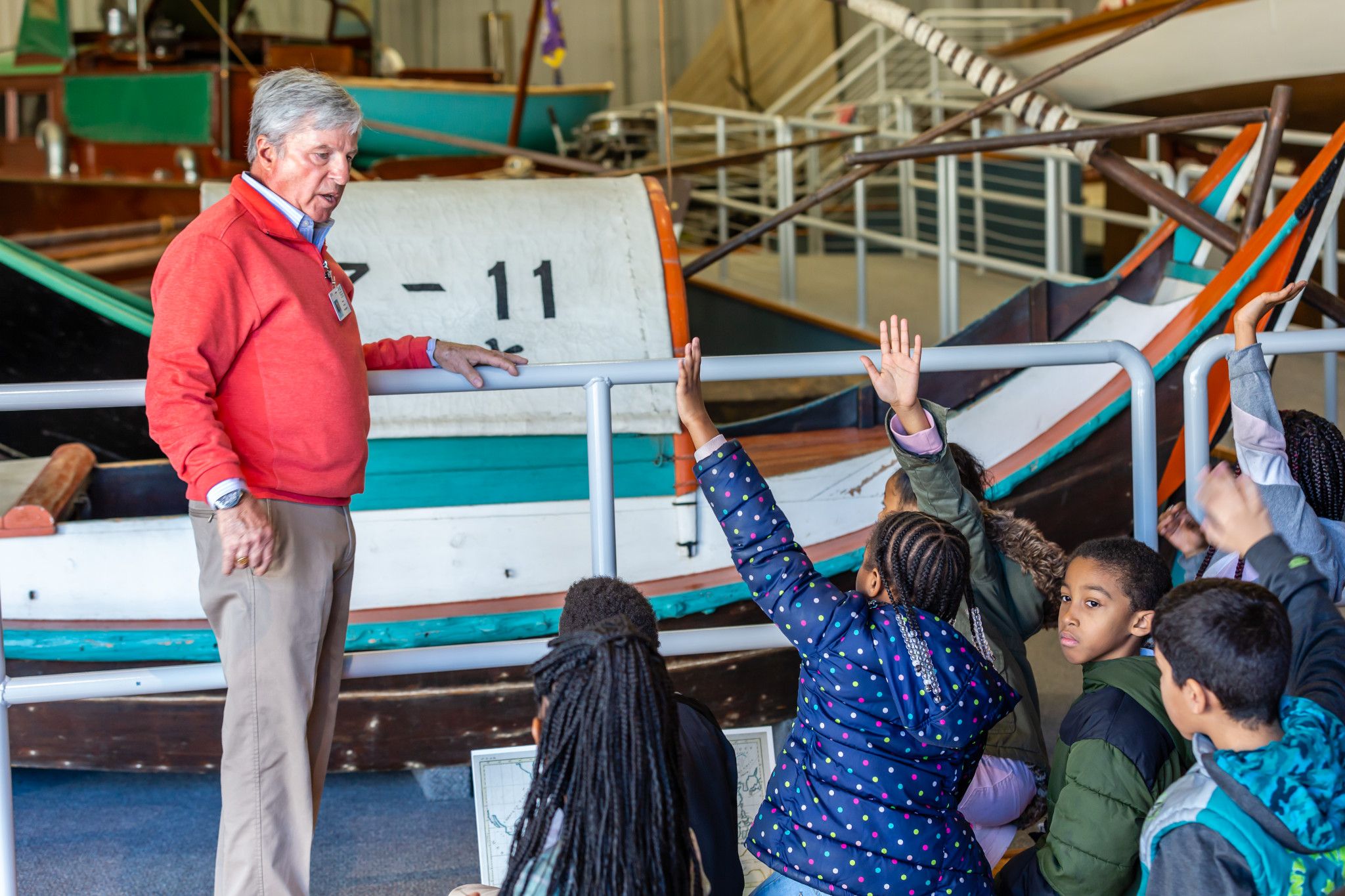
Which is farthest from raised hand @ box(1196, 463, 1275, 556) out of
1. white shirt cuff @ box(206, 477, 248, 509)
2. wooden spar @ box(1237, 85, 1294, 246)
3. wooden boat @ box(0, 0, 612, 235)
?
wooden boat @ box(0, 0, 612, 235)

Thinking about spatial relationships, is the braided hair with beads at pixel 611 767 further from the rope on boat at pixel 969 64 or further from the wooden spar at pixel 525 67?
the wooden spar at pixel 525 67

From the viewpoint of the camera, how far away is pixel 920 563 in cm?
154

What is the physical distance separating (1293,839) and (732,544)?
70 cm

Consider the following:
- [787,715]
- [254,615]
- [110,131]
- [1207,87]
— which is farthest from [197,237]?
[110,131]

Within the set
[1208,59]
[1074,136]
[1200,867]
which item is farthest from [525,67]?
[1200,867]

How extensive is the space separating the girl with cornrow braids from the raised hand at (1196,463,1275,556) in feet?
1.15

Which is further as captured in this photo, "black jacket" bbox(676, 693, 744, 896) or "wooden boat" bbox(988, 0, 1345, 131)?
"wooden boat" bbox(988, 0, 1345, 131)

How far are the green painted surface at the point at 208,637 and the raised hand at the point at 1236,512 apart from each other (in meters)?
1.29

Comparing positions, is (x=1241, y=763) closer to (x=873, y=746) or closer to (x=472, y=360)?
(x=873, y=746)

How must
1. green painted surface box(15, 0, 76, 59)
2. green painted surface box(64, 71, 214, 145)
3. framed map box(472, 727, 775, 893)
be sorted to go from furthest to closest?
green painted surface box(15, 0, 76, 59) < green painted surface box(64, 71, 214, 145) < framed map box(472, 727, 775, 893)

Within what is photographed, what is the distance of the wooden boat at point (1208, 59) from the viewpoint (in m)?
4.56

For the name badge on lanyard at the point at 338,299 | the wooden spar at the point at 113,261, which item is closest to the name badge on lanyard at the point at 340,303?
the name badge on lanyard at the point at 338,299

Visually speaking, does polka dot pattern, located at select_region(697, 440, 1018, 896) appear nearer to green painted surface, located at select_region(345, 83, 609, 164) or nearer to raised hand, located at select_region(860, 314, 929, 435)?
raised hand, located at select_region(860, 314, 929, 435)

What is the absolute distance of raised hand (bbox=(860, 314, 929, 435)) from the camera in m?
1.71
